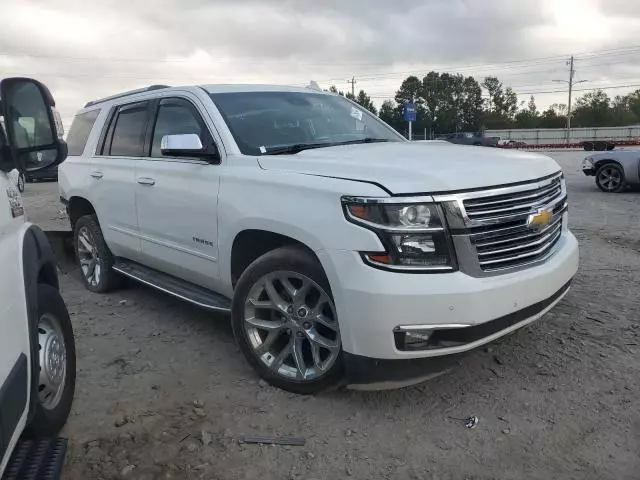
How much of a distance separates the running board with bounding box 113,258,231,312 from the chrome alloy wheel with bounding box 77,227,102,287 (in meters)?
0.46

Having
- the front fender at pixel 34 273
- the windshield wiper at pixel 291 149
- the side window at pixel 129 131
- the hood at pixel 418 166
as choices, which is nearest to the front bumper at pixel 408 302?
the hood at pixel 418 166

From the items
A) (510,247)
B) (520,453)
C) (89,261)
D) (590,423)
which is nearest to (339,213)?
(510,247)

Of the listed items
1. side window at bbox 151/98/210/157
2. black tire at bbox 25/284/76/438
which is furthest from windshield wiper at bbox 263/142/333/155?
black tire at bbox 25/284/76/438

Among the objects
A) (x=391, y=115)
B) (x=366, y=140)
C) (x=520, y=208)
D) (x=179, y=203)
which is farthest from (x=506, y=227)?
(x=391, y=115)

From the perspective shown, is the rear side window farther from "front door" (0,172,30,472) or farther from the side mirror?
"front door" (0,172,30,472)

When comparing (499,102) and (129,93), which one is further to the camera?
(499,102)

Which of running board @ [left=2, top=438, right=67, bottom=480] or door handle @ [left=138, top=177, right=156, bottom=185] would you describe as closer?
running board @ [left=2, top=438, right=67, bottom=480]

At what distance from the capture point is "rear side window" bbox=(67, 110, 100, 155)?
19.2 feet

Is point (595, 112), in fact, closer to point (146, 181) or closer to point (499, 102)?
point (499, 102)

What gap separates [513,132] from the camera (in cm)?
7356

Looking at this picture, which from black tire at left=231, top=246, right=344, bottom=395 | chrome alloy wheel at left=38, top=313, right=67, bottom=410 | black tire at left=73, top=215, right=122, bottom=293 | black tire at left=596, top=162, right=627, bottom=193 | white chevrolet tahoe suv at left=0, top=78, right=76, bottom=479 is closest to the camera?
white chevrolet tahoe suv at left=0, top=78, right=76, bottom=479

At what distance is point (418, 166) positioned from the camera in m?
3.10

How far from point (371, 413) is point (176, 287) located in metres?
1.89

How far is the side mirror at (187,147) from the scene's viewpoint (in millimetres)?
3734
